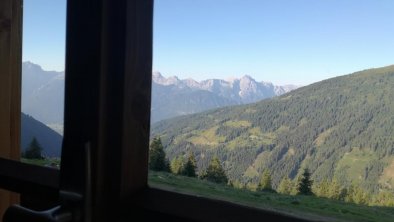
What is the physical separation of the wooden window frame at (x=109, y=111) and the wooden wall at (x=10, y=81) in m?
0.73

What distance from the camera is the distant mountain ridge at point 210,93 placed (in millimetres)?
130375

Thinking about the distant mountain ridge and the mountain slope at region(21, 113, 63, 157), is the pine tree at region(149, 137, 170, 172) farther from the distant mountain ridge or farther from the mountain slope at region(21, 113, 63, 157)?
the distant mountain ridge

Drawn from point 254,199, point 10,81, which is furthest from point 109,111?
point 254,199

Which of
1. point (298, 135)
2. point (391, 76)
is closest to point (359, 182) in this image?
point (298, 135)

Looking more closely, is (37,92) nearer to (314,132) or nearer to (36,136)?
(36,136)

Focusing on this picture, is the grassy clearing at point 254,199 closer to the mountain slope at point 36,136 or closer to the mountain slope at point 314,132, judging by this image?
the mountain slope at point 36,136

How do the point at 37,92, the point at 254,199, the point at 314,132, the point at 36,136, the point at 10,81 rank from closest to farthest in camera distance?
1. the point at 10,81
2. the point at 254,199
3. the point at 36,136
4. the point at 37,92
5. the point at 314,132

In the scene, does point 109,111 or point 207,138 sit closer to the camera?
point 109,111

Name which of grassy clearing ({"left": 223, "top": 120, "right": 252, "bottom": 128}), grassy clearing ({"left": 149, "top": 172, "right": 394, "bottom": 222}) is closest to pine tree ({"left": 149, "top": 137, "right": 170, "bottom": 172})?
grassy clearing ({"left": 149, "top": 172, "right": 394, "bottom": 222})

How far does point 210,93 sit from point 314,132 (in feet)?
226

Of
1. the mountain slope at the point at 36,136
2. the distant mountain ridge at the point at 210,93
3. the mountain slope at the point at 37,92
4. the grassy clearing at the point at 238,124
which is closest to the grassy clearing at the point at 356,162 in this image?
the grassy clearing at the point at 238,124

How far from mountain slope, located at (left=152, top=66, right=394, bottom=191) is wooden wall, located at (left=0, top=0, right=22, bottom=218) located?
67102 millimetres

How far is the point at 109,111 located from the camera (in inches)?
27.3

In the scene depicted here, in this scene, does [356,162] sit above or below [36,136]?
below
